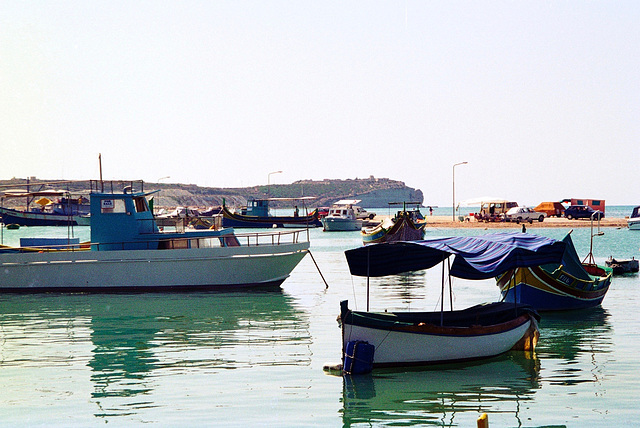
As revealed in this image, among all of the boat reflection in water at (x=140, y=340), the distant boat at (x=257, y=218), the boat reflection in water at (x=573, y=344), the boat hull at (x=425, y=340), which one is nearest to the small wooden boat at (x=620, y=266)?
the boat reflection in water at (x=573, y=344)

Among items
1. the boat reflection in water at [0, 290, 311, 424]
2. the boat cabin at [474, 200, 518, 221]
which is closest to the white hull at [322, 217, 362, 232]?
the boat cabin at [474, 200, 518, 221]

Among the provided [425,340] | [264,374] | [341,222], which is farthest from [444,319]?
[341,222]

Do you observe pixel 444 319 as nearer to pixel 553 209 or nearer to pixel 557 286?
pixel 557 286

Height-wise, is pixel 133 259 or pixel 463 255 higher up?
pixel 463 255

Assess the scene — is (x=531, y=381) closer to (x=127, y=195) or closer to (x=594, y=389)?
(x=594, y=389)

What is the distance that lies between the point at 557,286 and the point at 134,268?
51.1 ft

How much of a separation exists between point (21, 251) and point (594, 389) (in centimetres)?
2335

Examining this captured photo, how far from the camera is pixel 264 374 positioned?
596 inches

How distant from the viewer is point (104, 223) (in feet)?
92.0

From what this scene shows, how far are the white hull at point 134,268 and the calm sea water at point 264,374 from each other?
7.74ft

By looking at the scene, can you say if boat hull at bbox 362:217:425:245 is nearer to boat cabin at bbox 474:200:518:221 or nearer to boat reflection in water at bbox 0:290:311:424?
boat reflection in water at bbox 0:290:311:424

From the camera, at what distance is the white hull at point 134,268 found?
90.8ft

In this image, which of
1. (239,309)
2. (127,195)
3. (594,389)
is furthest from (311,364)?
(127,195)

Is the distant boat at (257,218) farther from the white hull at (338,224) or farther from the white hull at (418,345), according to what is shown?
the white hull at (418,345)
